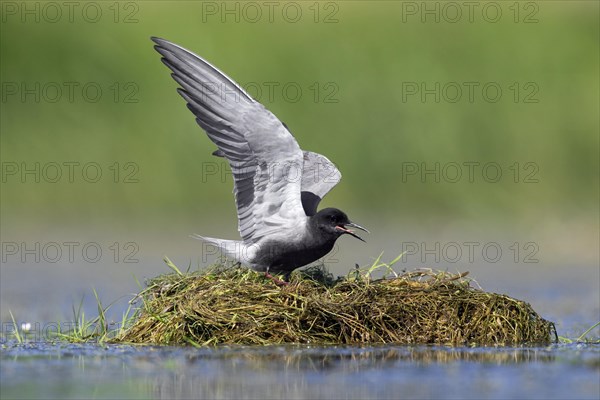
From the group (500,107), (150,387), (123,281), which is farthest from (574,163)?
(150,387)

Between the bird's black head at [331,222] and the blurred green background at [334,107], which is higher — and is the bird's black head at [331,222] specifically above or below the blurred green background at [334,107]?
below

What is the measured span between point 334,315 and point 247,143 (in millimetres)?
1747

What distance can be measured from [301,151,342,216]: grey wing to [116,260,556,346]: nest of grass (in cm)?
127

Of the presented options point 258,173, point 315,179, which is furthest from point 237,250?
point 315,179

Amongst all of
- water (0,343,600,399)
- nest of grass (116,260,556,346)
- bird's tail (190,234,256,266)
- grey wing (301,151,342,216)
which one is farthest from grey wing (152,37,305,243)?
water (0,343,600,399)

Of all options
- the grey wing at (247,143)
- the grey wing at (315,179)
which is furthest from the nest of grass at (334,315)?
the grey wing at (315,179)

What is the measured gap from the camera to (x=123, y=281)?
1549 centimetres

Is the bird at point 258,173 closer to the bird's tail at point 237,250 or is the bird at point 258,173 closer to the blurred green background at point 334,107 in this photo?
the bird's tail at point 237,250

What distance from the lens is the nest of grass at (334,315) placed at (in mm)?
11023

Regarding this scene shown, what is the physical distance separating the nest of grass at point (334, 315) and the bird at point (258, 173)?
40 cm

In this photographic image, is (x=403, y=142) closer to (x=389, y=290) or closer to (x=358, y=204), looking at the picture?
(x=358, y=204)

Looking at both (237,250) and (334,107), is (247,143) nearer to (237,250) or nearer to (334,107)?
(237,250)

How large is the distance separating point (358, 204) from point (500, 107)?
12.4 ft

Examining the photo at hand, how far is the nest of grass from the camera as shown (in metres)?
11.0
